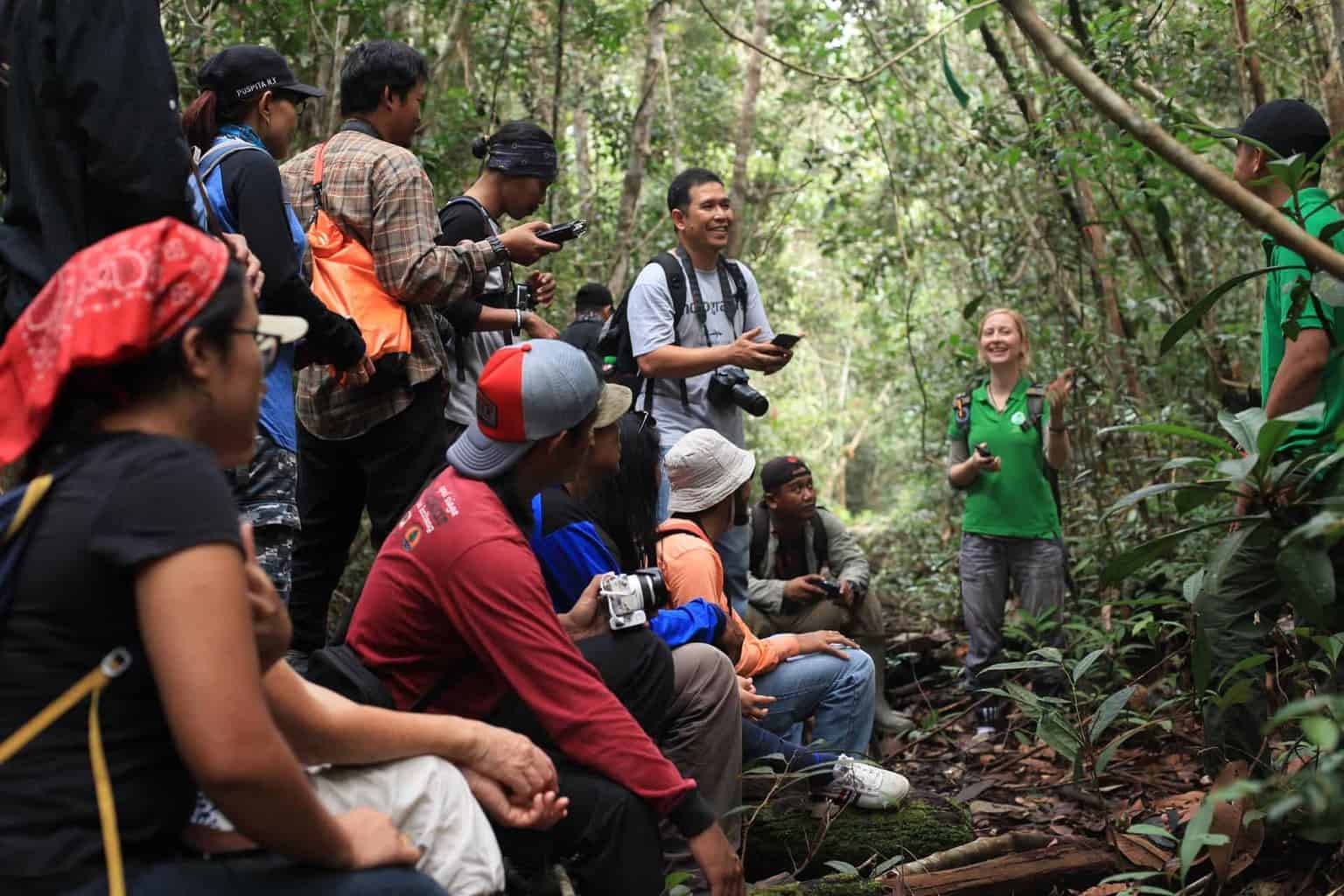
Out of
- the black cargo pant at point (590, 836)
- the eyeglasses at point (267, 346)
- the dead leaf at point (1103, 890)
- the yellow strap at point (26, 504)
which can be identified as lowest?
the dead leaf at point (1103, 890)

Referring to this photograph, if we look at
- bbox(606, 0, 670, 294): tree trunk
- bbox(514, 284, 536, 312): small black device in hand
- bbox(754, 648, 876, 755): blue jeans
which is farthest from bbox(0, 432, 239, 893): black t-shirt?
bbox(606, 0, 670, 294): tree trunk

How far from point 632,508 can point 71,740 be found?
2.58 m

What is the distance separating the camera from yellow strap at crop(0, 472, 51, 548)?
1873mm

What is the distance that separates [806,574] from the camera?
637 cm

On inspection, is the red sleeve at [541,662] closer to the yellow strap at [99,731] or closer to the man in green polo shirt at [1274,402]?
the yellow strap at [99,731]

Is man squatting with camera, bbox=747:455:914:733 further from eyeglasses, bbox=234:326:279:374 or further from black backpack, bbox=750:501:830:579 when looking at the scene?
eyeglasses, bbox=234:326:279:374

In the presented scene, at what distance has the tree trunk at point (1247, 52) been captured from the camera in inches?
263

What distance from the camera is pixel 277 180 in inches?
152

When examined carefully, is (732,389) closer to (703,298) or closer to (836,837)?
(703,298)

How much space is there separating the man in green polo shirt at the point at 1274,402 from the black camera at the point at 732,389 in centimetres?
212

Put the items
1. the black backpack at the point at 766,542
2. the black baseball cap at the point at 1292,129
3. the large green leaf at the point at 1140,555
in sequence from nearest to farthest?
1. the large green leaf at the point at 1140,555
2. the black baseball cap at the point at 1292,129
3. the black backpack at the point at 766,542

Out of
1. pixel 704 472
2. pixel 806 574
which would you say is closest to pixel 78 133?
pixel 704 472

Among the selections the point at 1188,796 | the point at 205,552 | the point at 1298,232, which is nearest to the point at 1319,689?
the point at 1188,796

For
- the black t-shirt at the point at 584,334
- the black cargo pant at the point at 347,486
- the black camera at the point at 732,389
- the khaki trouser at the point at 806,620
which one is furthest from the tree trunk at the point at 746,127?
the black cargo pant at the point at 347,486
